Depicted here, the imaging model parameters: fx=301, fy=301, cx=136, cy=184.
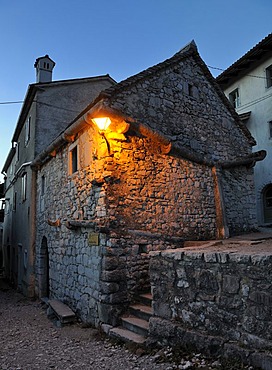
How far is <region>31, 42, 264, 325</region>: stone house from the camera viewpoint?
20.0 ft

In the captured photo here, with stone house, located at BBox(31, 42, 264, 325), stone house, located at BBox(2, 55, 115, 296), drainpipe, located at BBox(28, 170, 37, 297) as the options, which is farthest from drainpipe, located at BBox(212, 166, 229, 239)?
drainpipe, located at BBox(28, 170, 37, 297)

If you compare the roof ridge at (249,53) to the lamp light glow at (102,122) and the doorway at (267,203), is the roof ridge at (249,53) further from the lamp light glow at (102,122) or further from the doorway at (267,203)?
the lamp light glow at (102,122)

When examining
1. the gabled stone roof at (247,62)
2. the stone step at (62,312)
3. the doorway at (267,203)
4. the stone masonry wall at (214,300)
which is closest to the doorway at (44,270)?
the stone step at (62,312)

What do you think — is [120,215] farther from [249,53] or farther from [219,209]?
[249,53]

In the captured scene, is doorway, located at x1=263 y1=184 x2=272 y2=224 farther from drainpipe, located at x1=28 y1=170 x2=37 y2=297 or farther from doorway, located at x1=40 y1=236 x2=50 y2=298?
drainpipe, located at x1=28 y1=170 x2=37 y2=297

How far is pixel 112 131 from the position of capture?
6.27 metres

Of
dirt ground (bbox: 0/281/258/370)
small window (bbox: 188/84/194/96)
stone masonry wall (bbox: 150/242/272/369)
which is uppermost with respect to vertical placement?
small window (bbox: 188/84/194/96)

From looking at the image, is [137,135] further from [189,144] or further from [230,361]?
[230,361]

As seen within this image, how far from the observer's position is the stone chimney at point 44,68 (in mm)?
12586

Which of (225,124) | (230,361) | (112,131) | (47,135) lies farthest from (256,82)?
(230,361)

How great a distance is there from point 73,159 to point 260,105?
10.5 m

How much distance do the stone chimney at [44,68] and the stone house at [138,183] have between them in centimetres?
439

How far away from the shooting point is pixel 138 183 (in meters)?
6.58

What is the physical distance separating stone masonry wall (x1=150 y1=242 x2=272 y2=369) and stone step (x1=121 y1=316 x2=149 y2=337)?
32 cm
